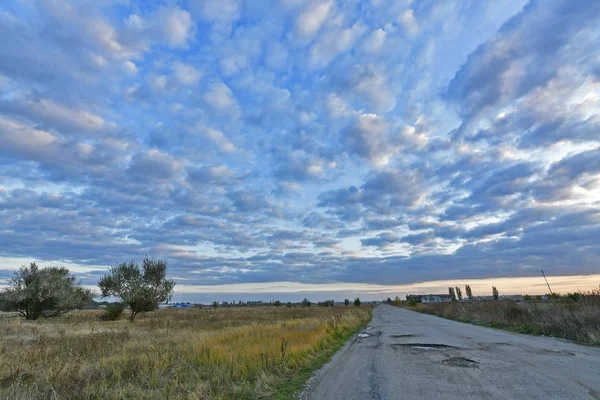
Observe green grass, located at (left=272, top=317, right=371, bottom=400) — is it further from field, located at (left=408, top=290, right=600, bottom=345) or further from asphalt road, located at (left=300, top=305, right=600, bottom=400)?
field, located at (left=408, top=290, right=600, bottom=345)

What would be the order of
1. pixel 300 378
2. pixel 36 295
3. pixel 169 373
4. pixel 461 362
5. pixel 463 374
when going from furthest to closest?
pixel 36 295
pixel 461 362
pixel 300 378
pixel 169 373
pixel 463 374

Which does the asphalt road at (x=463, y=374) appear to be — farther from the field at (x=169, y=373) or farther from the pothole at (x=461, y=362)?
the field at (x=169, y=373)

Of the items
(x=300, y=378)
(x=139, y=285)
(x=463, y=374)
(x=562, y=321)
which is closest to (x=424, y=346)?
(x=463, y=374)

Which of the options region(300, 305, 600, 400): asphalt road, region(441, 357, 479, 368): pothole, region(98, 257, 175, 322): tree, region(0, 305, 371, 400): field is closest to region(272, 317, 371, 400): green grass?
region(0, 305, 371, 400): field

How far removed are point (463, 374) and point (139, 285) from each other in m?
36.9

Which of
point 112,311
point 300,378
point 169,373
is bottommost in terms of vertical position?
point 300,378

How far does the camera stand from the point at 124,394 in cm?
730

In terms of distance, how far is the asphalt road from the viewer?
6.76m

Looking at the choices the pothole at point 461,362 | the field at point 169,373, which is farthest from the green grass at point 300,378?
the pothole at point 461,362

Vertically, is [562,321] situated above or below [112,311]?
below

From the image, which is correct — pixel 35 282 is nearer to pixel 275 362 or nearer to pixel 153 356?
pixel 153 356

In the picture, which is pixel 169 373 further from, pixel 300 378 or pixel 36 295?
pixel 36 295

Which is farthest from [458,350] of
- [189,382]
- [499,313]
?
[499,313]

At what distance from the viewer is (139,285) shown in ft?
123
